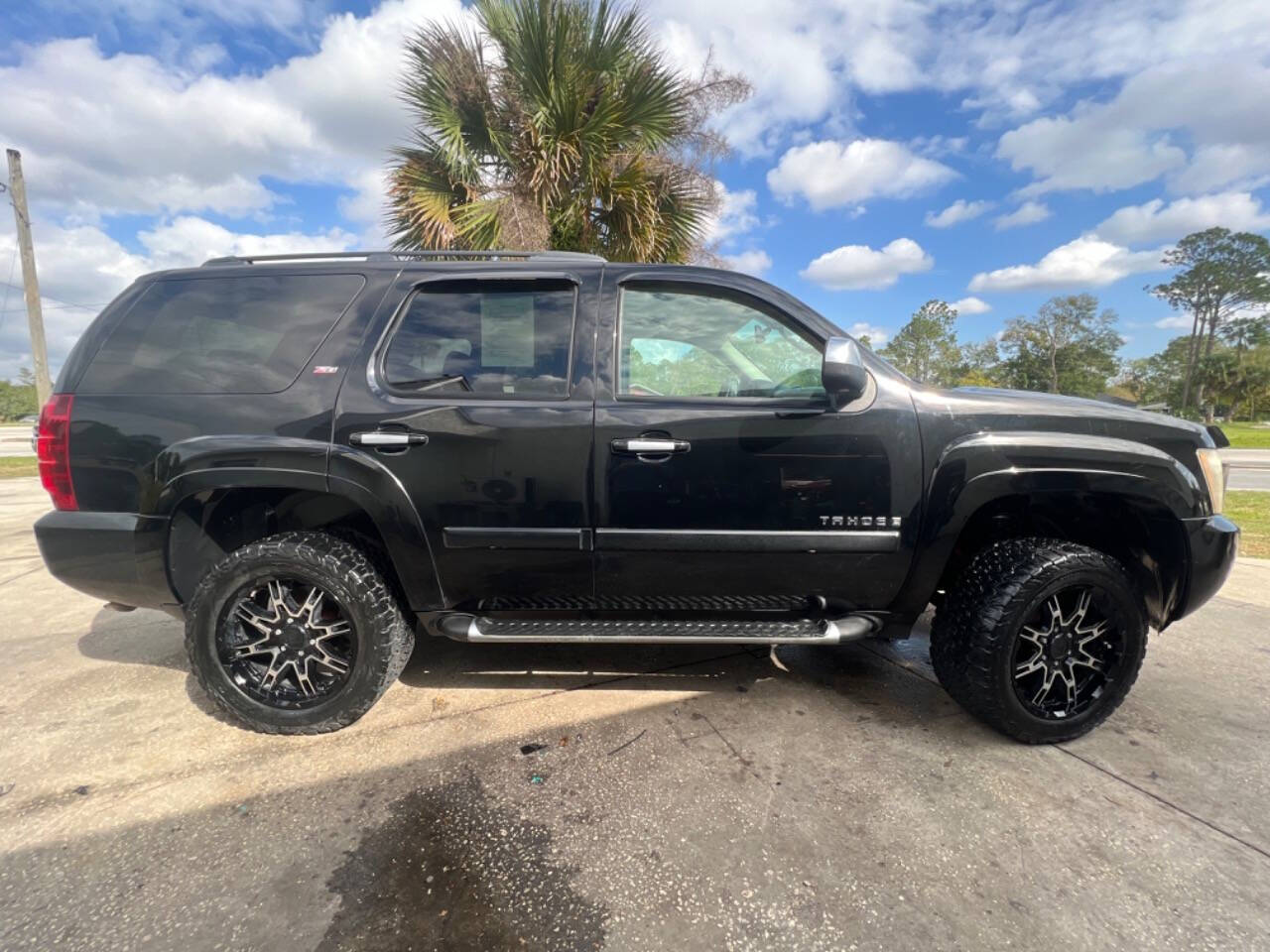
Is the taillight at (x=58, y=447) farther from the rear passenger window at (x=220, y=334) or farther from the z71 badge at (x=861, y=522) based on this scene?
the z71 badge at (x=861, y=522)

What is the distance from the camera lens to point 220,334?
2.39 meters

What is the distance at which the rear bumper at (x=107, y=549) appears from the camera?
228 cm

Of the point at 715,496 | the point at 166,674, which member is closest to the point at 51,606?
the point at 166,674

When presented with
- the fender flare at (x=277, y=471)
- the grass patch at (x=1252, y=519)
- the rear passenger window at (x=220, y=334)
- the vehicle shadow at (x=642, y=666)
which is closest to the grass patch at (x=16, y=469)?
the vehicle shadow at (x=642, y=666)

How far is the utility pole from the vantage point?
38.5 ft

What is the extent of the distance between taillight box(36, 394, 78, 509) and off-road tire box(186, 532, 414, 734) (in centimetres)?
64

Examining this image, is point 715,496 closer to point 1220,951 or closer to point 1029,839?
point 1029,839

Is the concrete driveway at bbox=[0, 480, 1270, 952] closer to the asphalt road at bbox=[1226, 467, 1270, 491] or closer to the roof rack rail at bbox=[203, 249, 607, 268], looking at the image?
the roof rack rail at bbox=[203, 249, 607, 268]

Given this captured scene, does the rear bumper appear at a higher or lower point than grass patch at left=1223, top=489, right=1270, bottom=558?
higher

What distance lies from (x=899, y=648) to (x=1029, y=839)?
1.53m

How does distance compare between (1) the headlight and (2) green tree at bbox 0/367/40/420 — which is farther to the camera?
(2) green tree at bbox 0/367/40/420

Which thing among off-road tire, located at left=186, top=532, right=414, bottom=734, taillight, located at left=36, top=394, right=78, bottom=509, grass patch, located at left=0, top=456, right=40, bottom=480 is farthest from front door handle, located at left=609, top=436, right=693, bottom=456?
grass patch, located at left=0, top=456, right=40, bottom=480

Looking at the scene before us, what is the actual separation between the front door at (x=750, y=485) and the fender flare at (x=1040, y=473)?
12 cm

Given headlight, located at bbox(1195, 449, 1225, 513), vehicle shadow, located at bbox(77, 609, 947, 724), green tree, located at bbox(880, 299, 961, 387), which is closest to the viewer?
headlight, located at bbox(1195, 449, 1225, 513)
